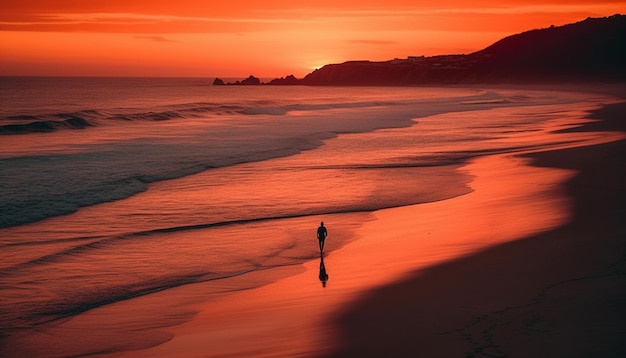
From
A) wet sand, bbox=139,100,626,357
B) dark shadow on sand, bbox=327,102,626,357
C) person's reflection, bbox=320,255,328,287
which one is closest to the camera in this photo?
dark shadow on sand, bbox=327,102,626,357

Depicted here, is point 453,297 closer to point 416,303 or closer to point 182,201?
point 416,303

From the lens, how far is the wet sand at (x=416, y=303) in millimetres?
7000

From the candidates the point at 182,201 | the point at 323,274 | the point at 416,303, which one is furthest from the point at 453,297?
the point at 182,201

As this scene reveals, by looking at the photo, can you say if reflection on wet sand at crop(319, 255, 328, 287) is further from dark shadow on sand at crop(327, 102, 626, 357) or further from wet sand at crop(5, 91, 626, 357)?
dark shadow on sand at crop(327, 102, 626, 357)

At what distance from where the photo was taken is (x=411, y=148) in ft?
97.3

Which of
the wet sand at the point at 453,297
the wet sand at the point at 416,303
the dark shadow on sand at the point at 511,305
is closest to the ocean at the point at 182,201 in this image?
the wet sand at the point at 416,303

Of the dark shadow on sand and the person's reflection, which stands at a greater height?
the dark shadow on sand

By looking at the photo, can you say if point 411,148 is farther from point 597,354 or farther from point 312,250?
point 597,354

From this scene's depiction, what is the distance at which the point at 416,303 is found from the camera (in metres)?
8.42

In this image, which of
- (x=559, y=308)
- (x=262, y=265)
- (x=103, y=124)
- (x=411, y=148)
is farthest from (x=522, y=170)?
(x=103, y=124)

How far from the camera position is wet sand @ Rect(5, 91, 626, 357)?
7000 mm

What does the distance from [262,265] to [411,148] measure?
19.3 metres

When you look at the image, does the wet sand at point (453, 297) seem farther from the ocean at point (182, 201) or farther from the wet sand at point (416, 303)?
the ocean at point (182, 201)

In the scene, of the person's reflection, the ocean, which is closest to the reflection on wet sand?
the person's reflection
